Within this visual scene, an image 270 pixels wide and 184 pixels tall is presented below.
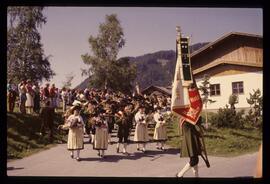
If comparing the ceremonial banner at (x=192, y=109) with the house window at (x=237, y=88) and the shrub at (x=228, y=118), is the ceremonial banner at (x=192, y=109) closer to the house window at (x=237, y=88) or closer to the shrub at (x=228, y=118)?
the shrub at (x=228, y=118)

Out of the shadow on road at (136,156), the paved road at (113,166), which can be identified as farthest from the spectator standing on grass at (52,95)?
the shadow on road at (136,156)

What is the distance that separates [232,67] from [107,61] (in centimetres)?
301

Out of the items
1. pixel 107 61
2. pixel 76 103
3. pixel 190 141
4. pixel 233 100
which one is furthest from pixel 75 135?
pixel 233 100

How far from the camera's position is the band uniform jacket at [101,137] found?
10.8m

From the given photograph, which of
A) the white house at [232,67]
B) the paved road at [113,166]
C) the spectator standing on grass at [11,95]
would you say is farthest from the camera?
the white house at [232,67]

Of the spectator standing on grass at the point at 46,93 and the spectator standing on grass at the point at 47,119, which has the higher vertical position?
the spectator standing on grass at the point at 46,93

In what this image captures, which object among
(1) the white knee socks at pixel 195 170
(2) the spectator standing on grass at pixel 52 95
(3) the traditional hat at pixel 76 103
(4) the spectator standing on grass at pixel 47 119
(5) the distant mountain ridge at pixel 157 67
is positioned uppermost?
(5) the distant mountain ridge at pixel 157 67

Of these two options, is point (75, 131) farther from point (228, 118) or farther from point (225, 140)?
point (228, 118)

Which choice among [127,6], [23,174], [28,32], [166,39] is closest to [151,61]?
[166,39]

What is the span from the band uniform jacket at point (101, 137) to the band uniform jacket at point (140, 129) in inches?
28.1

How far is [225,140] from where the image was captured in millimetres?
10961

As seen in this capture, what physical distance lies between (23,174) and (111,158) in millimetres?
2010

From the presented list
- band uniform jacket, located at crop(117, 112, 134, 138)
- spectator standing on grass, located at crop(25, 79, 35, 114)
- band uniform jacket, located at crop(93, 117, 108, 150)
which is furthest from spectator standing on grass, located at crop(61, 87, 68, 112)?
band uniform jacket, located at crop(117, 112, 134, 138)

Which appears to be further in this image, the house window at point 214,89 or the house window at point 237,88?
the house window at point 237,88
